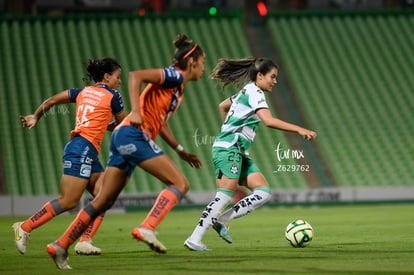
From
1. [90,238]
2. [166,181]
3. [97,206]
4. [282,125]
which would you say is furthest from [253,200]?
[97,206]

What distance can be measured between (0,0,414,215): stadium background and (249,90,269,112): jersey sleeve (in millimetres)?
11579

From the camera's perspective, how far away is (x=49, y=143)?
78.2 feet

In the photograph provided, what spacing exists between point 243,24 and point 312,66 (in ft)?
10.3

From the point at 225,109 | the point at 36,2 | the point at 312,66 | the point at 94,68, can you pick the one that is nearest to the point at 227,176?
the point at 225,109

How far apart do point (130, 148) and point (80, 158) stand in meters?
1.69

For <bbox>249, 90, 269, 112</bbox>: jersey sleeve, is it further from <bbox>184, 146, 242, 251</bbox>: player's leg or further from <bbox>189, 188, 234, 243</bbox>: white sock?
<bbox>189, 188, 234, 243</bbox>: white sock

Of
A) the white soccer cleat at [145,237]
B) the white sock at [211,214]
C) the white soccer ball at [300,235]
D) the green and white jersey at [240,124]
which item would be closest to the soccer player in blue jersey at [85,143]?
the white sock at [211,214]

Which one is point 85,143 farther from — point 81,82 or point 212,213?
point 81,82

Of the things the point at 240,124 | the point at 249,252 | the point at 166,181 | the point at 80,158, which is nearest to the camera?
the point at 166,181

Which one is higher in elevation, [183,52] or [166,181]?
[183,52]

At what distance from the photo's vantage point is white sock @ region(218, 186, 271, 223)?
9789 mm

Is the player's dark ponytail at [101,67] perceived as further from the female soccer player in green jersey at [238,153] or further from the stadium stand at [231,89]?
the stadium stand at [231,89]

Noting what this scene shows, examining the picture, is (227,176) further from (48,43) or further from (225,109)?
(48,43)

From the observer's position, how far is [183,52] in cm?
841
